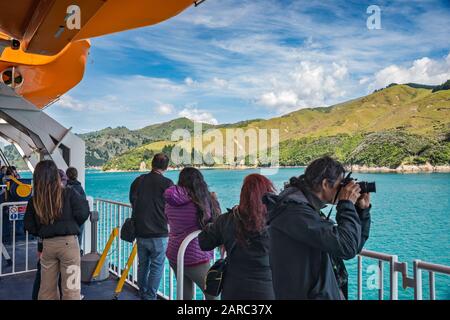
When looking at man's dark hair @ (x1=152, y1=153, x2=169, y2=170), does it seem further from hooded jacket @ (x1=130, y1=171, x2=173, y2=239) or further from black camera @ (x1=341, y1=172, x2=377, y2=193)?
black camera @ (x1=341, y1=172, x2=377, y2=193)

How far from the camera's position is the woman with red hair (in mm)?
2021

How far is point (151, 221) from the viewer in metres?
3.74

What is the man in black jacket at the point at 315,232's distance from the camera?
159 cm

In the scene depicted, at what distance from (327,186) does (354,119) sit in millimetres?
42522

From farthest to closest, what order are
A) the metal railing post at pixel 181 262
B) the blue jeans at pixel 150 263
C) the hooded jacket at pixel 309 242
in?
the blue jeans at pixel 150 263, the metal railing post at pixel 181 262, the hooded jacket at pixel 309 242

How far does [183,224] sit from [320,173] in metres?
1.57

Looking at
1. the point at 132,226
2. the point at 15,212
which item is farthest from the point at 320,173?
the point at 15,212

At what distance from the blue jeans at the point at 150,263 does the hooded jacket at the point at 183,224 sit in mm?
745

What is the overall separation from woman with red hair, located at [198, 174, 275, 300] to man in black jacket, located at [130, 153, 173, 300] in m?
1.63

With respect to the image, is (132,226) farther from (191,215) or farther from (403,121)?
(403,121)

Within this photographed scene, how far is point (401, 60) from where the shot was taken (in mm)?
106438

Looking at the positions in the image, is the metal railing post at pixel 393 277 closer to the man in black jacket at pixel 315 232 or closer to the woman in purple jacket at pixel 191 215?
the man in black jacket at pixel 315 232

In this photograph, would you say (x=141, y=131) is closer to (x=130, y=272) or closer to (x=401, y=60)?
(x=130, y=272)

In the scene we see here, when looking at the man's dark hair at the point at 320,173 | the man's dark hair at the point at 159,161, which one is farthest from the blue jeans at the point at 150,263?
the man's dark hair at the point at 320,173
